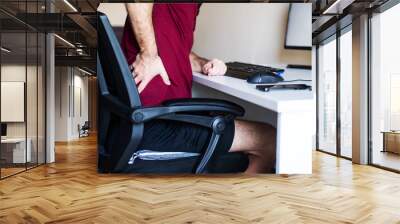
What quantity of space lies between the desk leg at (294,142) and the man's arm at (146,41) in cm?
161

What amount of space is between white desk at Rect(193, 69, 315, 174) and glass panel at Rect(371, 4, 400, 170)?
1787mm

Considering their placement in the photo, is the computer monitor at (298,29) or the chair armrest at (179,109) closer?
the chair armrest at (179,109)

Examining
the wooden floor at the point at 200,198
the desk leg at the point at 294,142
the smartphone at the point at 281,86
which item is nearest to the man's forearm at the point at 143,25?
the smartphone at the point at 281,86

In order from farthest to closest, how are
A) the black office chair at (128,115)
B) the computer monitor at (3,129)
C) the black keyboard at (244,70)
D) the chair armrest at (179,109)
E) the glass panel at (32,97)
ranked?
the glass panel at (32,97) → the computer monitor at (3,129) → the black keyboard at (244,70) → the black office chair at (128,115) → the chair armrest at (179,109)

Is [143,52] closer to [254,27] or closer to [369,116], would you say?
[254,27]

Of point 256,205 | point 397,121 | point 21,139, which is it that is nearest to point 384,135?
point 397,121

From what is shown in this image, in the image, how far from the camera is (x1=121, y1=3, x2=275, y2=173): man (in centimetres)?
519

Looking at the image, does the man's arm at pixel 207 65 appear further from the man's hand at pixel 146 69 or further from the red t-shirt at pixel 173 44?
the man's hand at pixel 146 69

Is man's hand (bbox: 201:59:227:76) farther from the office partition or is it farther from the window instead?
the window

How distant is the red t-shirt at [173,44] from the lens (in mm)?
5289

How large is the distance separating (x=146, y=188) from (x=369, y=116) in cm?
435

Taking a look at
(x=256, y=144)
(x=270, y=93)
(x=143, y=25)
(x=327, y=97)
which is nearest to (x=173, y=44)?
(x=143, y=25)

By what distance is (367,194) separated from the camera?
4477 mm

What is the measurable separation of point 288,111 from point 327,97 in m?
4.56
